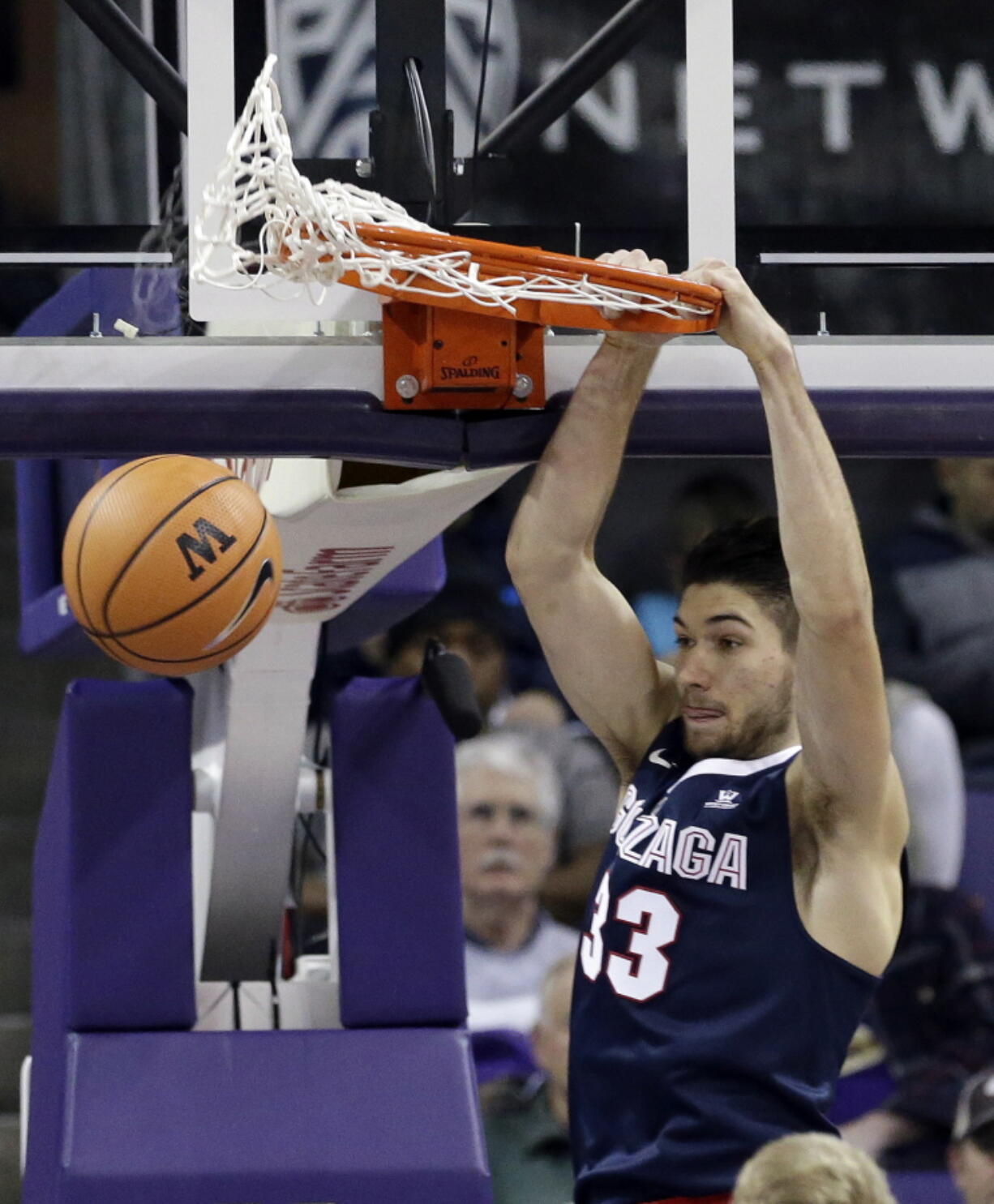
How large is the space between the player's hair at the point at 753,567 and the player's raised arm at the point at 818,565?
25cm

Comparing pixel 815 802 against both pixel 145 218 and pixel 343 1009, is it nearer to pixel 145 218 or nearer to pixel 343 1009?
pixel 145 218

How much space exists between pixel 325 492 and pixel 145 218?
0.51m

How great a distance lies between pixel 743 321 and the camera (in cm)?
244

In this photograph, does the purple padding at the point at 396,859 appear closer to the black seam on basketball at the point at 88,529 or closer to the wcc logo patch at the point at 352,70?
the black seam on basketball at the point at 88,529

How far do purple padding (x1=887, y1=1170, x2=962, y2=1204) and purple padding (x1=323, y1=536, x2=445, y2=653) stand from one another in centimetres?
250

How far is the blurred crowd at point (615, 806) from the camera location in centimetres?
546

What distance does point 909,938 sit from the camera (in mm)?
5746

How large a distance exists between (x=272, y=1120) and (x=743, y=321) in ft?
6.37

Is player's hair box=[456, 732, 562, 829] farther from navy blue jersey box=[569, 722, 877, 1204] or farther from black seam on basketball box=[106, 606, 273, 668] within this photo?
navy blue jersey box=[569, 722, 877, 1204]

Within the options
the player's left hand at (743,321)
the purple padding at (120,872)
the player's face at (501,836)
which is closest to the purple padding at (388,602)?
the purple padding at (120,872)

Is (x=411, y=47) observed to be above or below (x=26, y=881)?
above

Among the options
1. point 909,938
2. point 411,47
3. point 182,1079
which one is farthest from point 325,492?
point 909,938

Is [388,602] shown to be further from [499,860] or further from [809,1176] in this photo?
[499,860]

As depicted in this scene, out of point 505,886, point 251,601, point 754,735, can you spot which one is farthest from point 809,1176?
point 505,886
